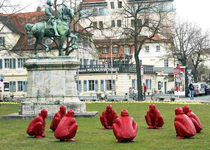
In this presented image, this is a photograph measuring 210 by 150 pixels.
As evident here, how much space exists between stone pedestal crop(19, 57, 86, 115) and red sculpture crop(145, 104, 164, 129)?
19.2 feet

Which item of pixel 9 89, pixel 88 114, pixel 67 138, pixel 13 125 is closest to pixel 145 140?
pixel 67 138

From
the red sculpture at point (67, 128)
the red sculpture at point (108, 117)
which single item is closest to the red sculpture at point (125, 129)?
the red sculpture at point (67, 128)

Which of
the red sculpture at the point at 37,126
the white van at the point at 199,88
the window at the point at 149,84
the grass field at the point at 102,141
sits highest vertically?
the window at the point at 149,84

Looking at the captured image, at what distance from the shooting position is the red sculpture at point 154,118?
17.4 m

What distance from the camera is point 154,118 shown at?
58.1ft

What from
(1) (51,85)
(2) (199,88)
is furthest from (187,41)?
(1) (51,85)

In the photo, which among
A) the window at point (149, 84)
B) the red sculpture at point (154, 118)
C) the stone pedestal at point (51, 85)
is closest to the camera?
the red sculpture at point (154, 118)

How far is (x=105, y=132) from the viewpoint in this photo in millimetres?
17047

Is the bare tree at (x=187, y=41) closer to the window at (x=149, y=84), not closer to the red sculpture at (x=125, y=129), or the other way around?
the window at (x=149, y=84)

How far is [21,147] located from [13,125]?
6628 millimetres

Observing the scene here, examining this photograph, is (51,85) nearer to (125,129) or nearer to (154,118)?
(154,118)

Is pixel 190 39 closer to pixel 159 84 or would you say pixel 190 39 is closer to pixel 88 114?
pixel 159 84

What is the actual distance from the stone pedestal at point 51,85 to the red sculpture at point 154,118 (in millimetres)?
5852

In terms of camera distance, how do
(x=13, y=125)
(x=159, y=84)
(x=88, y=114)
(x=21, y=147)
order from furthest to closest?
(x=159, y=84) < (x=88, y=114) < (x=13, y=125) < (x=21, y=147)
